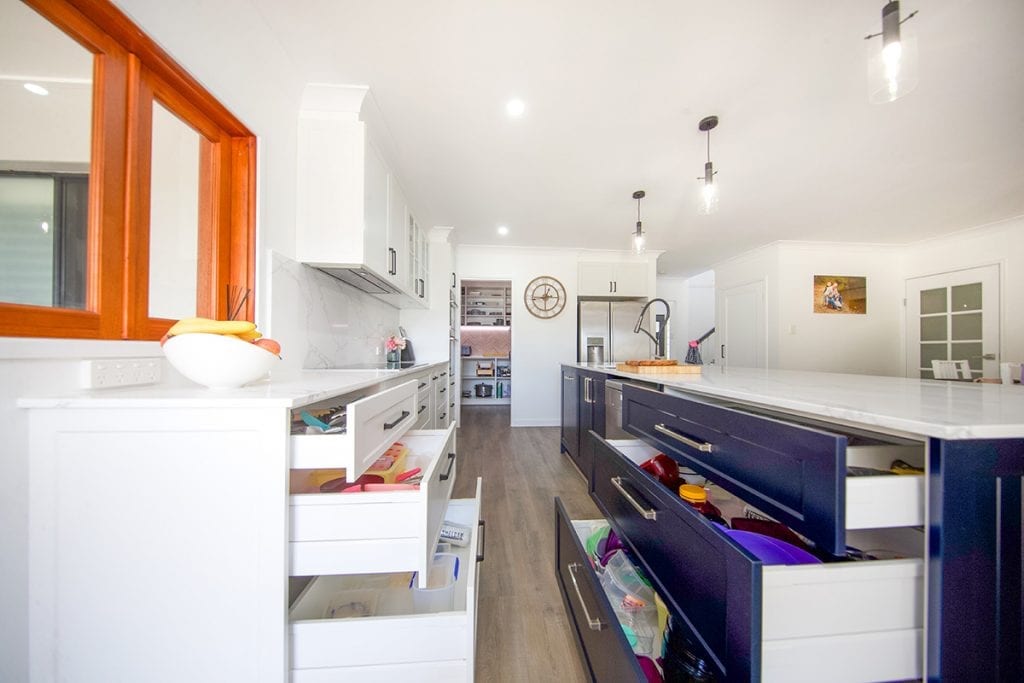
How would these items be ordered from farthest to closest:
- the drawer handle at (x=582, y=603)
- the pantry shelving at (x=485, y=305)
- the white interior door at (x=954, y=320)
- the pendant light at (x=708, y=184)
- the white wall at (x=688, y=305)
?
the white wall at (x=688, y=305)
the pantry shelving at (x=485, y=305)
the white interior door at (x=954, y=320)
the pendant light at (x=708, y=184)
the drawer handle at (x=582, y=603)

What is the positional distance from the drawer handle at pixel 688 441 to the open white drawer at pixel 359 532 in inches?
28.1

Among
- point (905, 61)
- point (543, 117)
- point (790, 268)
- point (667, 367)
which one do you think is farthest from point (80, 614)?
point (790, 268)

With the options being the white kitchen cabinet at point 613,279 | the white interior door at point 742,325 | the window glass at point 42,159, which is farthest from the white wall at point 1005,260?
the window glass at point 42,159

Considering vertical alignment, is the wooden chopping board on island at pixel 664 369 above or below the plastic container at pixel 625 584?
above

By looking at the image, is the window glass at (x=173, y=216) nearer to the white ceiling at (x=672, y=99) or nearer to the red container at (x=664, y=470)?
the white ceiling at (x=672, y=99)

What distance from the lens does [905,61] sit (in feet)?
3.48

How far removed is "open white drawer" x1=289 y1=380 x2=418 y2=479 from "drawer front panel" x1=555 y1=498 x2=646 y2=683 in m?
0.66

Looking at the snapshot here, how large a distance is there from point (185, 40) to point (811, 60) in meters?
2.43

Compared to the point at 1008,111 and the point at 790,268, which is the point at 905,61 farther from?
the point at 790,268

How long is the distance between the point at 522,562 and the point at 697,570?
114 cm

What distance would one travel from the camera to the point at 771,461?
67 cm

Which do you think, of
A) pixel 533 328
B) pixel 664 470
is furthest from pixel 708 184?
pixel 533 328

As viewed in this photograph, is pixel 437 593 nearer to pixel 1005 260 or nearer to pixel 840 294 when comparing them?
pixel 840 294

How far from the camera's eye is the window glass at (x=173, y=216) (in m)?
0.97
